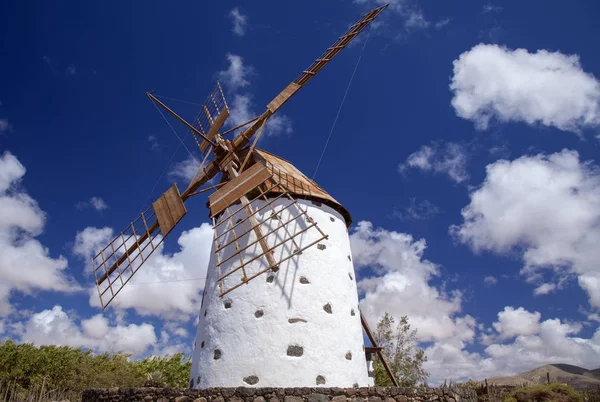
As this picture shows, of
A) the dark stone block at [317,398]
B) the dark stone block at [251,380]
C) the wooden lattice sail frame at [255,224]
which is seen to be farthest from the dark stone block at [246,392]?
the wooden lattice sail frame at [255,224]

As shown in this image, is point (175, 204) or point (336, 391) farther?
point (175, 204)

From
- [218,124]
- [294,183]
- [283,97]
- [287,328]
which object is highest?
[283,97]

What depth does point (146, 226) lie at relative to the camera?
10828mm

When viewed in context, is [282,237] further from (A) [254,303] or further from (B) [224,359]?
(B) [224,359]

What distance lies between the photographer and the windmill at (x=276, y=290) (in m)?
7.35

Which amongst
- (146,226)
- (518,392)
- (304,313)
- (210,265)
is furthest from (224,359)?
(518,392)

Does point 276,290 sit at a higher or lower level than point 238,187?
lower

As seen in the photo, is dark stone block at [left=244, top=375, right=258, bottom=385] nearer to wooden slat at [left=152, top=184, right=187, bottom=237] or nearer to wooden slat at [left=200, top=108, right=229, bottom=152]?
wooden slat at [left=152, top=184, right=187, bottom=237]

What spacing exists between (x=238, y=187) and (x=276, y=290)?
Answer: 2595mm

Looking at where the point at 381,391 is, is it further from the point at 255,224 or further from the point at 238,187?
the point at 238,187

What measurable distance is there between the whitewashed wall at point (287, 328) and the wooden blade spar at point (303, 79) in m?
3.35

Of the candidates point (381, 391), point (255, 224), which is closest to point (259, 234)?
point (255, 224)

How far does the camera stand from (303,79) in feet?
40.2

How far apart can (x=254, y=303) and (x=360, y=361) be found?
96.1 inches
